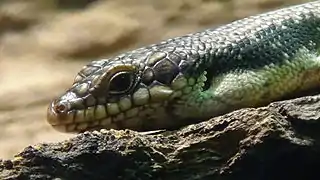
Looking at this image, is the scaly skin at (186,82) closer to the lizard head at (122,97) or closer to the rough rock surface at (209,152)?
the lizard head at (122,97)

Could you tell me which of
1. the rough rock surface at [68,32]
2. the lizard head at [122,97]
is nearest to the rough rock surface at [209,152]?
the lizard head at [122,97]

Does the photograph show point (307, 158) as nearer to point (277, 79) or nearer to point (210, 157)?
point (210, 157)

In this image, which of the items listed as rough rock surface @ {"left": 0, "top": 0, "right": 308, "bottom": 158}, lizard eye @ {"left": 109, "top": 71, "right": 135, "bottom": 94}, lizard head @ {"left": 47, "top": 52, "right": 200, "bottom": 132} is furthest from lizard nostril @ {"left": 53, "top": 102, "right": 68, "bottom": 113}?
rough rock surface @ {"left": 0, "top": 0, "right": 308, "bottom": 158}

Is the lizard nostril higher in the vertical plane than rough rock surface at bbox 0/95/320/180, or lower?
higher

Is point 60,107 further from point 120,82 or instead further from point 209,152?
point 209,152

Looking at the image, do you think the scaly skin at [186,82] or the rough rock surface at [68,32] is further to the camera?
the rough rock surface at [68,32]

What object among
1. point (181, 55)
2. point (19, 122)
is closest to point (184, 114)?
point (181, 55)

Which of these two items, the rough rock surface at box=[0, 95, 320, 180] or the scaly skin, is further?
the scaly skin

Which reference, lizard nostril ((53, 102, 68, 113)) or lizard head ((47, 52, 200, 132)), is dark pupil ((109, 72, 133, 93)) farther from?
lizard nostril ((53, 102, 68, 113))
